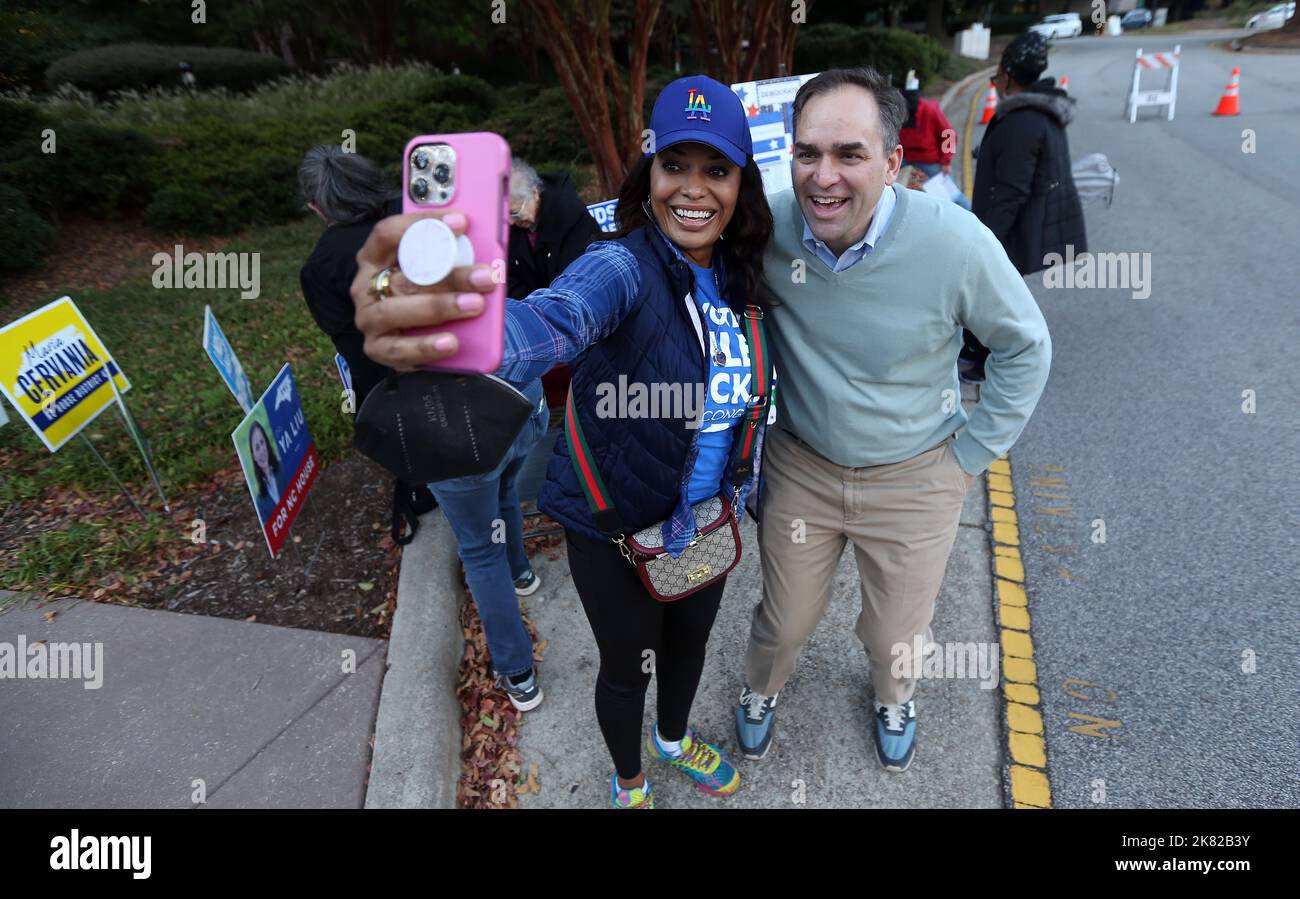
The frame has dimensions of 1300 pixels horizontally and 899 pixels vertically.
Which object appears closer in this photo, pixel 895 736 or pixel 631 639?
pixel 631 639

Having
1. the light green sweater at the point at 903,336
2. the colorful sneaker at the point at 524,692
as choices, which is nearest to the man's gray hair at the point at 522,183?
the light green sweater at the point at 903,336

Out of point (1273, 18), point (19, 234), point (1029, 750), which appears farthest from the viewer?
point (1273, 18)

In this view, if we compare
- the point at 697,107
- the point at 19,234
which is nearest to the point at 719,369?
the point at 697,107

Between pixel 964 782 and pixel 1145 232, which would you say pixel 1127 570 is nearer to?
pixel 964 782

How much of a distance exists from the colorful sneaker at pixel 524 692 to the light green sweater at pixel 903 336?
1543 millimetres

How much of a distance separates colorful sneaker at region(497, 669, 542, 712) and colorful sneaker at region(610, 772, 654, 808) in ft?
1.77

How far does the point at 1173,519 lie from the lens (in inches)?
141

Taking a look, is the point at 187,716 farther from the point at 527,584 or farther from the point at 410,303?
the point at 410,303

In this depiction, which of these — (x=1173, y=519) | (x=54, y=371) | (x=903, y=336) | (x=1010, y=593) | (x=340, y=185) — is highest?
(x=340, y=185)

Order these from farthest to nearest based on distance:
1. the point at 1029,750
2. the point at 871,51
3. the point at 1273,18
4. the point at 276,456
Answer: the point at 1273,18 → the point at 871,51 → the point at 276,456 → the point at 1029,750

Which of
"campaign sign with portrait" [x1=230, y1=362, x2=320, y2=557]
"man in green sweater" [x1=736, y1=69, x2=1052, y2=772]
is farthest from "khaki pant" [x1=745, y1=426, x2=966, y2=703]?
"campaign sign with portrait" [x1=230, y1=362, x2=320, y2=557]

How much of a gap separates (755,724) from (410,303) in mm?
2189

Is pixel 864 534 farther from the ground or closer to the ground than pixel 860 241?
closer to the ground

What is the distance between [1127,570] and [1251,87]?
761 inches
